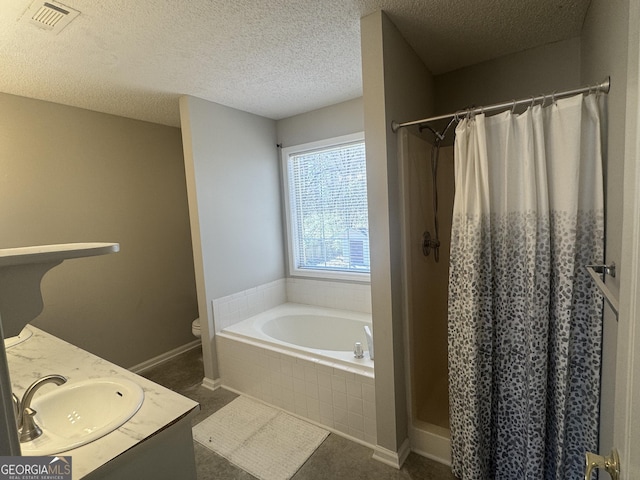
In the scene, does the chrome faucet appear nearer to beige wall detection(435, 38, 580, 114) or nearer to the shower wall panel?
the shower wall panel

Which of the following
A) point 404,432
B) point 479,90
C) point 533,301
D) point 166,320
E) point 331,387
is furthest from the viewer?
point 166,320

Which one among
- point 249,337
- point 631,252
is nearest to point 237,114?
point 249,337

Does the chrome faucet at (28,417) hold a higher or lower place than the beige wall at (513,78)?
lower

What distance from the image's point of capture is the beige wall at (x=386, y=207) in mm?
1642

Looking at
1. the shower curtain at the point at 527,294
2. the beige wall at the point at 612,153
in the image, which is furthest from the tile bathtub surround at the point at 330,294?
the beige wall at the point at 612,153

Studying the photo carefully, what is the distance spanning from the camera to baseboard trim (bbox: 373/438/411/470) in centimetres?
179

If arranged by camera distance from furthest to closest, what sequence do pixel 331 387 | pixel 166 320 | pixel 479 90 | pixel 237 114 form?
pixel 166 320 → pixel 237 114 → pixel 479 90 → pixel 331 387

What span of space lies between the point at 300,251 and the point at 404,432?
1982mm

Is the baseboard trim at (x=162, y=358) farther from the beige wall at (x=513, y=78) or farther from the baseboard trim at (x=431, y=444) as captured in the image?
the beige wall at (x=513, y=78)

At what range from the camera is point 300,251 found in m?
3.40

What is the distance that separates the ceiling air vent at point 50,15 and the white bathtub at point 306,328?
2.25m

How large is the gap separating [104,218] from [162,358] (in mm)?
1517

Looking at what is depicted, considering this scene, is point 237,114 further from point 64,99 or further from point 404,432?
point 404,432

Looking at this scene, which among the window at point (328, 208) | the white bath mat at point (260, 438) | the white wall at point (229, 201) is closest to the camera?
the white bath mat at point (260, 438)
